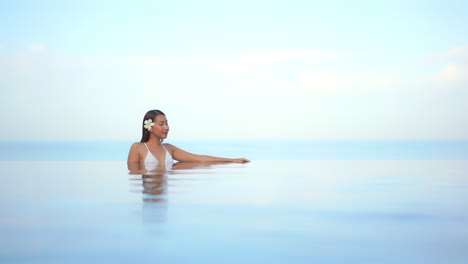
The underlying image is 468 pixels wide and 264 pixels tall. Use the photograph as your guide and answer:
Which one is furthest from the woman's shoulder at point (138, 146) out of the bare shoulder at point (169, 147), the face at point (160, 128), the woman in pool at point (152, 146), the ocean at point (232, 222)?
the ocean at point (232, 222)

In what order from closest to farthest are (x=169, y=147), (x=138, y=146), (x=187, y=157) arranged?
(x=138, y=146) → (x=169, y=147) → (x=187, y=157)

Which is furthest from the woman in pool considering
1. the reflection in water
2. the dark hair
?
the reflection in water

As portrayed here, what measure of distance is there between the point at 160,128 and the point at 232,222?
3.52m

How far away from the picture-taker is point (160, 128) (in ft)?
18.7

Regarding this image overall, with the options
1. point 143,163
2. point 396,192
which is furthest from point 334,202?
point 143,163

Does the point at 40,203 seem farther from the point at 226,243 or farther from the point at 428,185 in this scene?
the point at 428,185

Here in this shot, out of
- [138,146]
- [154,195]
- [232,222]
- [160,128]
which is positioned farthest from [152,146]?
[232,222]

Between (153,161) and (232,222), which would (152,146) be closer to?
(153,161)

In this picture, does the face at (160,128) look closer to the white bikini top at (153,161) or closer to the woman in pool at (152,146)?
the woman in pool at (152,146)

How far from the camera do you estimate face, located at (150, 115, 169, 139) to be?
18.7ft

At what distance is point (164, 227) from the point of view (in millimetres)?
2096

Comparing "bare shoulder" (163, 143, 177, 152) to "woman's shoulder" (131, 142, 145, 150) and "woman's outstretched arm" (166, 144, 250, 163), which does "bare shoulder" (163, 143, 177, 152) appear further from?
"woman's shoulder" (131, 142, 145, 150)

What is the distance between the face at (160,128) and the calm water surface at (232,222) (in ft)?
5.74

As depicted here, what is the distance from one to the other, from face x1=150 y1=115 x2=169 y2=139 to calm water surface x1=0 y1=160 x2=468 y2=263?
5.74ft
